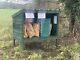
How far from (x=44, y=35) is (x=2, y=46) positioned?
1216 millimetres

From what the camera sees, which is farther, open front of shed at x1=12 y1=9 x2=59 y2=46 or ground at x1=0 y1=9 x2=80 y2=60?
open front of shed at x1=12 y1=9 x2=59 y2=46

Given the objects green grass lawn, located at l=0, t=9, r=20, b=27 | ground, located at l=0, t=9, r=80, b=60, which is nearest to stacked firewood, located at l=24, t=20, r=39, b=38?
ground, located at l=0, t=9, r=80, b=60

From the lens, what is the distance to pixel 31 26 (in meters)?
9.02

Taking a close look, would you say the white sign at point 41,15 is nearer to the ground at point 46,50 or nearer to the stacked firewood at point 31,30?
the stacked firewood at point 31,30

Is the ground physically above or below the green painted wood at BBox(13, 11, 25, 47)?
below

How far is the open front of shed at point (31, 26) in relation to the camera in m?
8.77

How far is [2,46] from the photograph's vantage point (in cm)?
927

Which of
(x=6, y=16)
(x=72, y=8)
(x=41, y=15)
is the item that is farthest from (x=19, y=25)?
(x=6, y=16)

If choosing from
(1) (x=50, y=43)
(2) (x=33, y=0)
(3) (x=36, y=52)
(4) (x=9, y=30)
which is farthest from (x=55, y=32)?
(2) (x=33, y=0)

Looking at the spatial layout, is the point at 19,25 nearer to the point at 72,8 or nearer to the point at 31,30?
the point at 31,30

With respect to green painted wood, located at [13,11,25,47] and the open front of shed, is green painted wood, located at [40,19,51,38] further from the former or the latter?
green painted wood, located at [13,11,25,47]

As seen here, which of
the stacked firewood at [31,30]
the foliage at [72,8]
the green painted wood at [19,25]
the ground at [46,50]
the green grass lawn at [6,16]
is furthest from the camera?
the green grass lawn at [6,16]

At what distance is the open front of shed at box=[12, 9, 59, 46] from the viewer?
877 cm

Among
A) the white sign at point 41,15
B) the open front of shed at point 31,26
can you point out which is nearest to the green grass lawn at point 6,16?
the open front of shed at point 31,26
